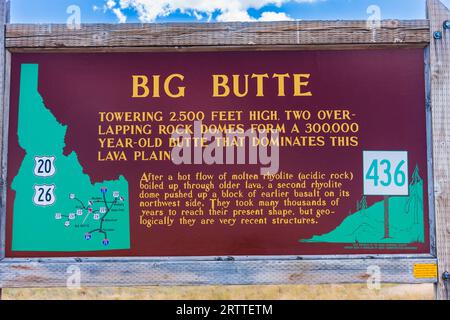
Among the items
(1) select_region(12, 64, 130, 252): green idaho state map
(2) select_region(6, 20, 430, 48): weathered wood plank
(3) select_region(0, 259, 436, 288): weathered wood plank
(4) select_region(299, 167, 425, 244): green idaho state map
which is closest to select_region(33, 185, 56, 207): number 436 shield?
(1) select_region(12, 64, 130, 252): green idaho state map

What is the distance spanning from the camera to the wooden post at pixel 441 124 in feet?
9.58

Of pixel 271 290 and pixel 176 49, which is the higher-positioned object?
pixel 176 49

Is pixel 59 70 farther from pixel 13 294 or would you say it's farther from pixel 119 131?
pixel 13 294

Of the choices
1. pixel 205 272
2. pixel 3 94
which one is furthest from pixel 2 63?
pixel 205 272

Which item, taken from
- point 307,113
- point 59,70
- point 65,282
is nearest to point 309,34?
point 307,113

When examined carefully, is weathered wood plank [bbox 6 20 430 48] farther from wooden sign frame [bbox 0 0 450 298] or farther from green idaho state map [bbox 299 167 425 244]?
green idaho state map [bbox 299 167 425 244]

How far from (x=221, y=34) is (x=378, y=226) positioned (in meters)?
1.80

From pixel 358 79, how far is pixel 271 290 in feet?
9.07

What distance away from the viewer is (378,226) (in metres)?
2.94

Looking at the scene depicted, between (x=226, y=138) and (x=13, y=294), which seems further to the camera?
(x=13, y=294)

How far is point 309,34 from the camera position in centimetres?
305

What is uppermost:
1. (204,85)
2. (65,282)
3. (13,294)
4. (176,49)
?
(176,49)

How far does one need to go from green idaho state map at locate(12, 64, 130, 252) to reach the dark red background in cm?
6

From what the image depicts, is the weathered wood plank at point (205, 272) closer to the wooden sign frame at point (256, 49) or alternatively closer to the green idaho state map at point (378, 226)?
the wooden sign frame at point (256, 49)
